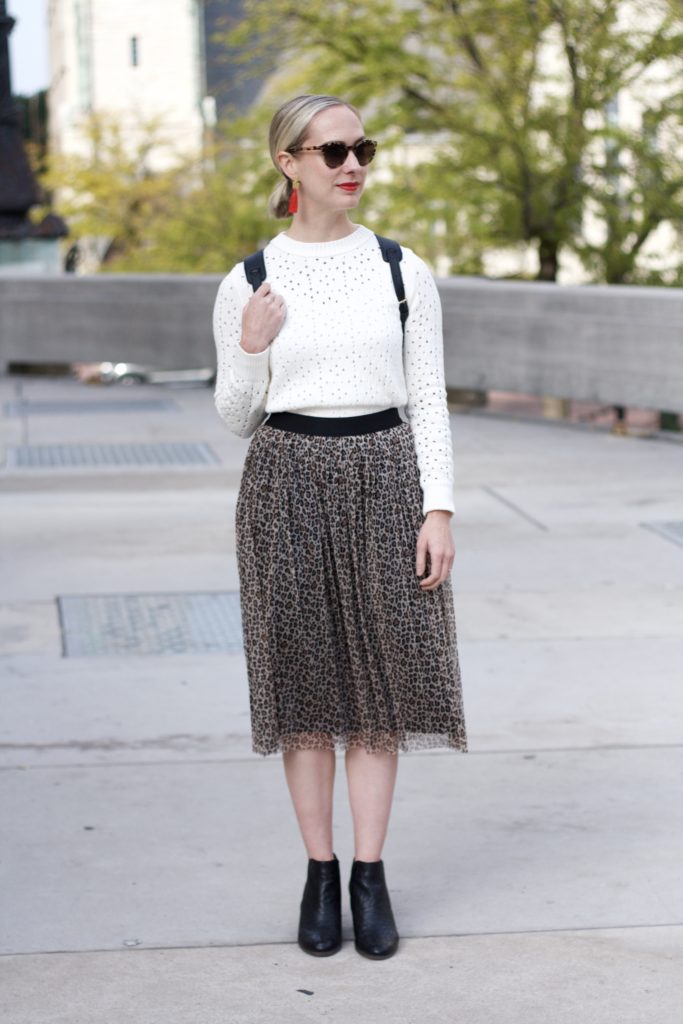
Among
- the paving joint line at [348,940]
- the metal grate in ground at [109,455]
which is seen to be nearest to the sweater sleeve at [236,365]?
the paving joint line at [348,940]

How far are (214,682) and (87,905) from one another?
1995mm

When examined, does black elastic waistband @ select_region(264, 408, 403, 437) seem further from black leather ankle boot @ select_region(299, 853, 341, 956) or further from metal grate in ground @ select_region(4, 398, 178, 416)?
metal grate in ground @ select_region(4, 398, 178, 416)

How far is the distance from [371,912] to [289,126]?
175cm

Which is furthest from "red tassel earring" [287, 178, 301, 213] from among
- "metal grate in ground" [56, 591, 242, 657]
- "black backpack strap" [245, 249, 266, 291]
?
"metal grate in ground" [56, 591, 242, 657]

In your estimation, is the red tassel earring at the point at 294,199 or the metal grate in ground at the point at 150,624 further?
the metal grate in ground at the point at 150,624

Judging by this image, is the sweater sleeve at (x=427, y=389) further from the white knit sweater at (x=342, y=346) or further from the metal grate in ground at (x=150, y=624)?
the metal grate in ground at (x=150, y=624)

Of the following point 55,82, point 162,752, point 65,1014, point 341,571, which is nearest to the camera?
point 65,1014

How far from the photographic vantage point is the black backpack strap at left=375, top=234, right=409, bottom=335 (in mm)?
3916

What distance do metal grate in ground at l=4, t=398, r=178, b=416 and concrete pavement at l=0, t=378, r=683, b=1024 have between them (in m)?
5.78

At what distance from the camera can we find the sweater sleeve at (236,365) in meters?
3.87

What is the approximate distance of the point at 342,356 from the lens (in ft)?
12.7

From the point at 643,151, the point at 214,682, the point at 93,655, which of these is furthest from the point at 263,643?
the point at 643,151

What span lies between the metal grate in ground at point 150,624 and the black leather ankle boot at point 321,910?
2.62 m

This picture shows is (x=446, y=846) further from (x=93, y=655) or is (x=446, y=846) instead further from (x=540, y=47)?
(x=540, y=47)
